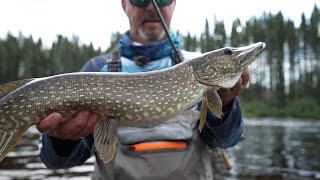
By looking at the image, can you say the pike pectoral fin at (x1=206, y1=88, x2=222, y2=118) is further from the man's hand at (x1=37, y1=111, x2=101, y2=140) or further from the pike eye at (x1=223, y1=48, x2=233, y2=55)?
the man's hand at (x1=37, y1=111, x2=101, y2=140)

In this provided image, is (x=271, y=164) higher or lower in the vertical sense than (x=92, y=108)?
lower

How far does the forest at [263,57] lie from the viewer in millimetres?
51531

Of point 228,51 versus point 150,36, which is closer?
point 228,51

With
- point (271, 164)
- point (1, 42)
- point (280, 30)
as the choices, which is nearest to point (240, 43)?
point (280, 30)

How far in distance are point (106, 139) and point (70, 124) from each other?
1.00ft

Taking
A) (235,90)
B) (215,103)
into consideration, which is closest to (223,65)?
(235,90)

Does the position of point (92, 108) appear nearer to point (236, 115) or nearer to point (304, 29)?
point (236, 115)

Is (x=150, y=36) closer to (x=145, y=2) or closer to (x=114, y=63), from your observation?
(x=145, y=2)

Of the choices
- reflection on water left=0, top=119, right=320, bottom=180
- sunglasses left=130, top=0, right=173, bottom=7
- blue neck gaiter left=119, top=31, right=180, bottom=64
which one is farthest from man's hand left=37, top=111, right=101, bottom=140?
reflection on water left=0, top=119, right=320, bottom=180

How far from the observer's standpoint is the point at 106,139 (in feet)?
9.86

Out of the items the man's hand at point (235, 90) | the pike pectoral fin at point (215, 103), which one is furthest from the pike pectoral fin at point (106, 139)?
the man's hand at point (235, 90)

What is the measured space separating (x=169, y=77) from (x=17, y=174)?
22.5ft

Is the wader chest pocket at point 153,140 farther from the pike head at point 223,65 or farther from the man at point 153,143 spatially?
the pike head at point 223,65

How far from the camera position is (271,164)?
10633 mm
